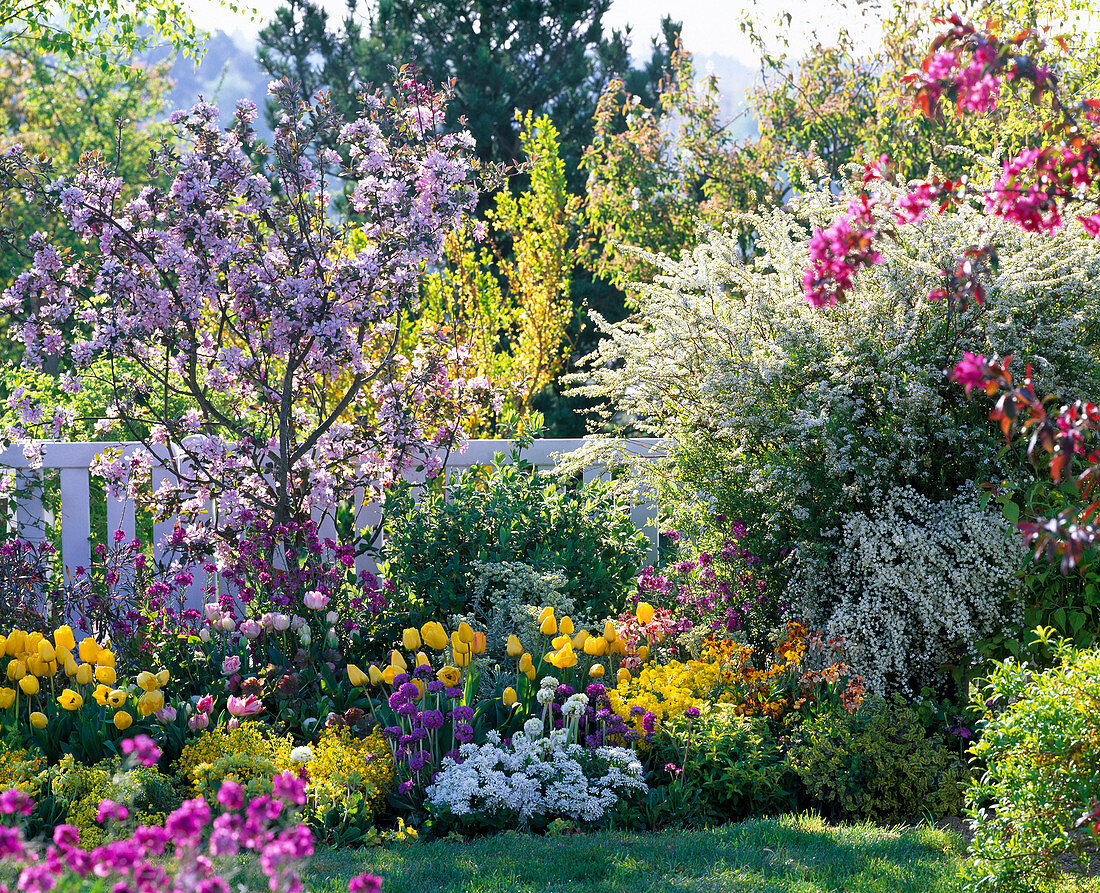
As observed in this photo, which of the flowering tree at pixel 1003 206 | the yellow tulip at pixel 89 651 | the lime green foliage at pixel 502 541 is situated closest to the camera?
the flowering tree at pixel 1003 206

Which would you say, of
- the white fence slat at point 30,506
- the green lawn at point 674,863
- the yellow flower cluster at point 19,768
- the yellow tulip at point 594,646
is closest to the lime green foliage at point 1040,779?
the green lawn at point 674,863

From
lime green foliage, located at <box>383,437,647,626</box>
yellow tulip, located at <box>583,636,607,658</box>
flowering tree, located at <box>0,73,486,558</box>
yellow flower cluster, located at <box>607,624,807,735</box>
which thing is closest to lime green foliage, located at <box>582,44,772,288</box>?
lime green foliage, located at <box>383,437,647,626</box>

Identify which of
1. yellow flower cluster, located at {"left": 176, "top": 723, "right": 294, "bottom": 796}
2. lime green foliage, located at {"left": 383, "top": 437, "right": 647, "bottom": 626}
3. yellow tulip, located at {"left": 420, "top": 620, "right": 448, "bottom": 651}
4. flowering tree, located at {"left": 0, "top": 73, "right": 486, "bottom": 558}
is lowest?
yellow flower cluster, located at {"left": 176, "top": 723, "right": 294, "bottom": 796}

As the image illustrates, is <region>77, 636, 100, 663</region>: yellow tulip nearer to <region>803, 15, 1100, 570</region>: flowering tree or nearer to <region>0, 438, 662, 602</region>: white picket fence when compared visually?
<region>0, 438, 662, 602</region>: white picket fence

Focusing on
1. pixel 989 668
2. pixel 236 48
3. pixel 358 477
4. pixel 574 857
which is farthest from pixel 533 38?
pixel 236 48

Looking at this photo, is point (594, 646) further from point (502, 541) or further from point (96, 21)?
point (96, 21)

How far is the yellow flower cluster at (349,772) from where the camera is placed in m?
3.17

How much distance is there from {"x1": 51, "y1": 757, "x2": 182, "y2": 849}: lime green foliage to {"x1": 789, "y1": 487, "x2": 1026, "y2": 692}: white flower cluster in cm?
257

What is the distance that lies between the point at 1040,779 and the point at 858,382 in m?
2.05

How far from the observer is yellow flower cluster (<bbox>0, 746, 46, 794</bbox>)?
3117mm

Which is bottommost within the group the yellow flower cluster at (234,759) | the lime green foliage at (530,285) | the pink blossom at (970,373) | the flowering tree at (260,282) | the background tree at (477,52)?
the yellow flower cluster at (234,759)

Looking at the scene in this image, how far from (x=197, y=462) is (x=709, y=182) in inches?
310

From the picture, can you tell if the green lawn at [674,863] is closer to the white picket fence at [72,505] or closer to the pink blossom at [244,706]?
the pink blossom at [244,706]

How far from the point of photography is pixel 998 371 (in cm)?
185
